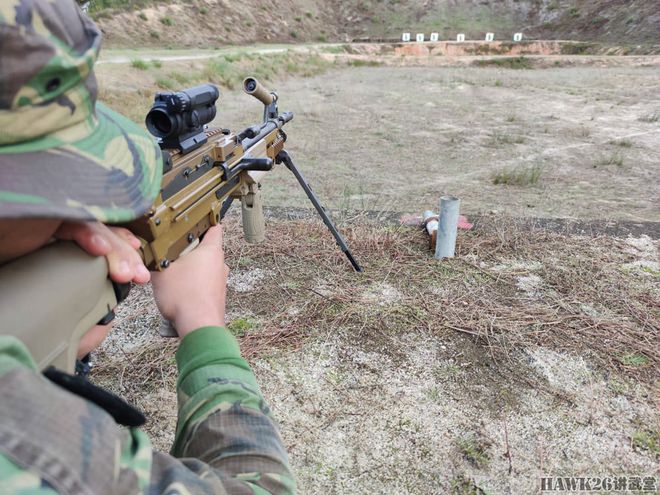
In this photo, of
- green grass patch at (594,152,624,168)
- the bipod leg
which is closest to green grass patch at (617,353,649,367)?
the bipod leg

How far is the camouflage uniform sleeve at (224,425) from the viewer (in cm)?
80

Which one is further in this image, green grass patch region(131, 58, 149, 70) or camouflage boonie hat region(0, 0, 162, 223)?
green grass patch region(131, 58, 149, 70)

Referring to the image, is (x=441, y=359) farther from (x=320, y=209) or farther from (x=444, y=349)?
(x=320, y=209)

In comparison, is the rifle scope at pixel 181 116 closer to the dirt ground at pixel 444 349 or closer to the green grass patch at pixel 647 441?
the dirt ground at pixel 444 349

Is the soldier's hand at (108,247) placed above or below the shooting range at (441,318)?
above

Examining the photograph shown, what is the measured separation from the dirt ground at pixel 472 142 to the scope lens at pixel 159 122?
3039mm

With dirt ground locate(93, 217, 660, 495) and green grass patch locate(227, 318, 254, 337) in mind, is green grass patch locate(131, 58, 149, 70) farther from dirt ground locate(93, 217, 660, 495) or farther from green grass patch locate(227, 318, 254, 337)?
green grass patch locate(227, 318, 254, 337)

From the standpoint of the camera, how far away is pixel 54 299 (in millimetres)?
707

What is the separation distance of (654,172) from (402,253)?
451 cm

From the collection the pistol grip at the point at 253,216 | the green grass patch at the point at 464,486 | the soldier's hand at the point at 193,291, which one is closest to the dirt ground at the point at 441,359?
the green grass patch at the point at 464,486

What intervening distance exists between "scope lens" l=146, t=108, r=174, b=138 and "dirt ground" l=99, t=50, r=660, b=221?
3039 millimetres

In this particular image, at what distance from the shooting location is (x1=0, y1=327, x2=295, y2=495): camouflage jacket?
0.48 meters

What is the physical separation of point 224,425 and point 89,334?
1.03 ft

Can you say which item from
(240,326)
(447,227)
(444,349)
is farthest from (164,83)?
(444,349)
